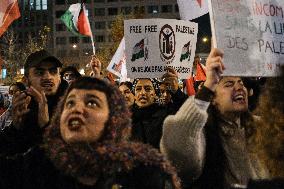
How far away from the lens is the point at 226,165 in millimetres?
3104

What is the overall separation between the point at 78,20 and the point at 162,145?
31.9ft

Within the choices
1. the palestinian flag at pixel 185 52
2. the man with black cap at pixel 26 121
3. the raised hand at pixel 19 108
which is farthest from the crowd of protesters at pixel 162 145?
the palestinian flag at pixel 185 52

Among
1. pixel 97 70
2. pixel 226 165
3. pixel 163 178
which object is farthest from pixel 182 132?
pixel 97 70

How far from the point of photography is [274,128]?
7.70 ft

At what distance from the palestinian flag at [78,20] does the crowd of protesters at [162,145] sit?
28.1 feet

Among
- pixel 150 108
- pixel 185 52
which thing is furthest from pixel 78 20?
pixel 150 108

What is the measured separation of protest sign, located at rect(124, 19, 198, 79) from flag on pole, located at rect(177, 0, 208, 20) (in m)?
0.14

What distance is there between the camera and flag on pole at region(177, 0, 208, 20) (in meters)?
6.68

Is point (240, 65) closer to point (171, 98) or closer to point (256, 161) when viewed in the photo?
point (256, 161)

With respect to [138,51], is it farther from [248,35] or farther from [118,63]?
[118,63]

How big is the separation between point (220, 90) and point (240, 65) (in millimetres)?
207

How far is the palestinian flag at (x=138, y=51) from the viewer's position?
6949 mm

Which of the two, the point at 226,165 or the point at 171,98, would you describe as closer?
the point at 226,165

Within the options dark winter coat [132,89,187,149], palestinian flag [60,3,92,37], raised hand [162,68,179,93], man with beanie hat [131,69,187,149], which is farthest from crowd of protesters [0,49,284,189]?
palestinian flag [60,3,92,37]
